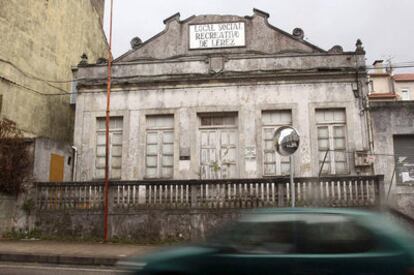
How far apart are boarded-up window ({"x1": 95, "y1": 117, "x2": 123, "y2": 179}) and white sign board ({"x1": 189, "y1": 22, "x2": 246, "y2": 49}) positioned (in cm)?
466

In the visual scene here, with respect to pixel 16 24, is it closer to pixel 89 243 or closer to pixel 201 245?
pixel 89 243

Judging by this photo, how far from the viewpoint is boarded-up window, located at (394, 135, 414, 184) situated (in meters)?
17.5

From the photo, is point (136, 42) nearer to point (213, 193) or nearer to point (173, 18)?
point (173, 18)

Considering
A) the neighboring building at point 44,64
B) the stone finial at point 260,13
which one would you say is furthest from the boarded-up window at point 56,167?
the stone finial at point 260,13

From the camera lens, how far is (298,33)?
18969 mm

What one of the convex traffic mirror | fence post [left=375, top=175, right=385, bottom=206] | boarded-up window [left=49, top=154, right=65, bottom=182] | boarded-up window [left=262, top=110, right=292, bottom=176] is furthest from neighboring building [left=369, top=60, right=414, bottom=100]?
the convex traffic mirror

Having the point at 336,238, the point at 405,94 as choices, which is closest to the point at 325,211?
the point at 336,238

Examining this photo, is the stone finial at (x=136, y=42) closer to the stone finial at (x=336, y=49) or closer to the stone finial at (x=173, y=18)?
the stone finial at (x=173, y=18)

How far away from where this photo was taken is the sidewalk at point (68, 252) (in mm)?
10977

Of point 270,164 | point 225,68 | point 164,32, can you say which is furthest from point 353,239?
point 164,32

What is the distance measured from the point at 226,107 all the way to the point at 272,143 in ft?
7.59

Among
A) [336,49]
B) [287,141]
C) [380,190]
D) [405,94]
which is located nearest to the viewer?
[287,141]

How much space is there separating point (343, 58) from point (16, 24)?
14.1 meters

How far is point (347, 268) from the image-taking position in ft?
16.2
